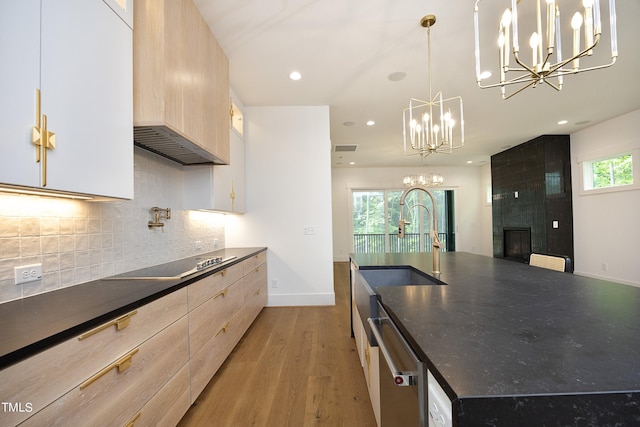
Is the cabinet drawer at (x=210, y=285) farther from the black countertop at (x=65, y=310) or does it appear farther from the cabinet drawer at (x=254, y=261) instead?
the cabinet drawer at (x=254, y=261)

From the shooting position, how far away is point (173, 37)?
65.8 inches

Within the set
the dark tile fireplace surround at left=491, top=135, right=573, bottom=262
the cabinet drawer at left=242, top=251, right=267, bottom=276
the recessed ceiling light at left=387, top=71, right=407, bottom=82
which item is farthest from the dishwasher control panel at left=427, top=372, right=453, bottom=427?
the dark tile fireplace surround at left=491, top=135, right=573, bottom=262

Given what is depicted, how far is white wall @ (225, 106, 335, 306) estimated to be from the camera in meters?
3.74

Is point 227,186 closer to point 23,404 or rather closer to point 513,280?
point 23,404

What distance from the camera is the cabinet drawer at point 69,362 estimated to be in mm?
712

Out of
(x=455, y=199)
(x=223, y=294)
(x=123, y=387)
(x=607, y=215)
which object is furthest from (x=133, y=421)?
(x=455, y=199)

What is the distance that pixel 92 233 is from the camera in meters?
1.59

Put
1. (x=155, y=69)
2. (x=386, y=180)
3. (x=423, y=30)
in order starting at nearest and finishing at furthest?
(x=155, y=69) < (x=423, y=30) < (x=386, y=180)

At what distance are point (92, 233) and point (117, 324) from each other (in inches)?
33.3

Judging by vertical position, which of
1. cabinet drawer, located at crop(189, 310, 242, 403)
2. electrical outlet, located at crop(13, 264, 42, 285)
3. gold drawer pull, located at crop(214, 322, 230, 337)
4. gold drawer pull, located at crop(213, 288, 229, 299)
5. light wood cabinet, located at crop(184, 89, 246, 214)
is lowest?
cabinet drawer, located at crop(189, 310, 242, 403)

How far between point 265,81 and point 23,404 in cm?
314

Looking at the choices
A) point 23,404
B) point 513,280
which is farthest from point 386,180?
point 23,404

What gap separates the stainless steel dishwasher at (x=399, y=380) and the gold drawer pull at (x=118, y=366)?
1.02 metres

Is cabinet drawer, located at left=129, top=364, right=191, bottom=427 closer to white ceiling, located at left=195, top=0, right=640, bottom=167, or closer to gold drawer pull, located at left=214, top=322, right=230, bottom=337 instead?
gold drawer pull, located at left=214, top=322, right=230, bottom=337
